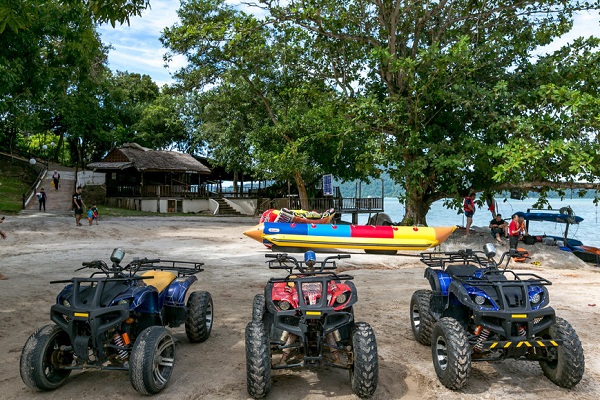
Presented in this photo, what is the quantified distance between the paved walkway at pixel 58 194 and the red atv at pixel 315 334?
2785 cm

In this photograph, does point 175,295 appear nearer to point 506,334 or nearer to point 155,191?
point 506,334

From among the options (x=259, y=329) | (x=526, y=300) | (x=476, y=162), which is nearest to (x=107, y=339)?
(x=259, y=329)

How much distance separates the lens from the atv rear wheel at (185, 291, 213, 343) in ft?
20.9

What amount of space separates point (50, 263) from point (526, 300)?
12.1 m

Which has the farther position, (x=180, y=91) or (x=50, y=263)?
(x=180, y=91)

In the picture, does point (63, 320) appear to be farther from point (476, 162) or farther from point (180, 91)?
point (180, 91)

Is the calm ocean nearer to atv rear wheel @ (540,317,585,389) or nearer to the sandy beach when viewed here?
the sandy beach

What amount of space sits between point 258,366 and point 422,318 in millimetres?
2799

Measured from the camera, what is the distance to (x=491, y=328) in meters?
4.90

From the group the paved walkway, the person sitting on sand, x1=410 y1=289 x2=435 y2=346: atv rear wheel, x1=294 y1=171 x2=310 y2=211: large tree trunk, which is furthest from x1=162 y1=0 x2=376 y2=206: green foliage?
x1=410 y1=289 x2=435 y2=346: atv rear wheel

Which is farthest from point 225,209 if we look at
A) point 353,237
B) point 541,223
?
point 541,223

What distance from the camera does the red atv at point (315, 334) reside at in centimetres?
462

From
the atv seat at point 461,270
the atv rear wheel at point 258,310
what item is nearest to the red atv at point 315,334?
the atv rear wheel at point 258,310

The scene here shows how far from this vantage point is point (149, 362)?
15.1 feet
